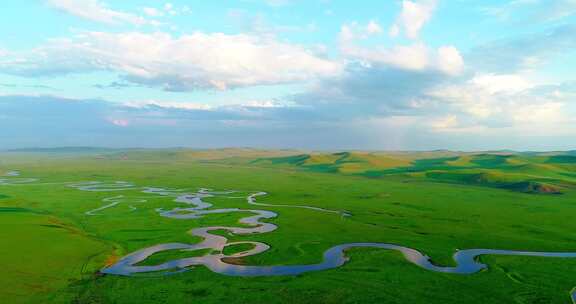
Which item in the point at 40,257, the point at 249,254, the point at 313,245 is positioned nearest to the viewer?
the point at 40,257

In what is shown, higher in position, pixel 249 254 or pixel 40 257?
pixel 40 257

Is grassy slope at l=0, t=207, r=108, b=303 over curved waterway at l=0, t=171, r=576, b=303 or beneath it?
over

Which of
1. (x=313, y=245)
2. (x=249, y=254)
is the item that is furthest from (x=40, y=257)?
(x=313, y=245)

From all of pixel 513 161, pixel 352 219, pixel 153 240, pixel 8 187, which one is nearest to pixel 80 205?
pixel 153 240

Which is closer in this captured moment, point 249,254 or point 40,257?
point 40,257

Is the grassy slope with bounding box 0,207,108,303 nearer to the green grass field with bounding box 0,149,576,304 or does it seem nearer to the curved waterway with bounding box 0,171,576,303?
the green grass field with bounding box 0,149,576,304

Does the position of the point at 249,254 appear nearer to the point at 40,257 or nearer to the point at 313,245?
the point at 313,245

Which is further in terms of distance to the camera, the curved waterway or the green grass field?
the curved waterway

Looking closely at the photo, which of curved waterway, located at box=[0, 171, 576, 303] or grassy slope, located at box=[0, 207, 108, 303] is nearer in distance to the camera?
grassy slope, located at box=[0, 207, 108, 303]

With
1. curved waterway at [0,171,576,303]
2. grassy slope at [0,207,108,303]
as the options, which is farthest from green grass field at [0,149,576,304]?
curved waterway at [0,171,576,303]

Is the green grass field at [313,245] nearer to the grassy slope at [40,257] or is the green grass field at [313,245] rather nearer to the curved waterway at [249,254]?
the grassy slope at [40,257]

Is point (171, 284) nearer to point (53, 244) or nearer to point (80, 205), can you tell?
point (53, 244)
